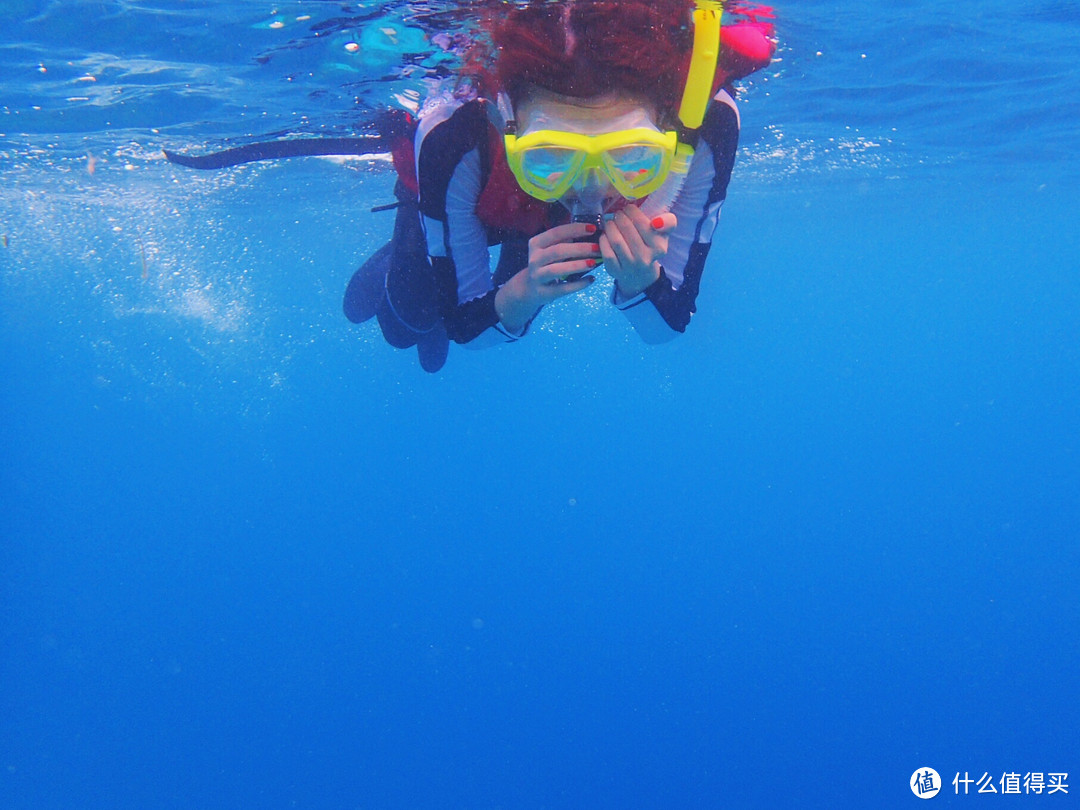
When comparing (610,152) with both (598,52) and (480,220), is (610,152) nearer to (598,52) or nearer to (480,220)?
(598,52)

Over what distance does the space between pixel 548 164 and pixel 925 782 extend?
1521 centimetres

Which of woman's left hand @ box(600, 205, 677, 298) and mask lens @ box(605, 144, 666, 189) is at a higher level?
mask lens @ box(605, 144, 666, 189)

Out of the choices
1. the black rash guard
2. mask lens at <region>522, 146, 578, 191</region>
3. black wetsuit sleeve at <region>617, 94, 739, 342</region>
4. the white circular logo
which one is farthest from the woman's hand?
the white circular logo

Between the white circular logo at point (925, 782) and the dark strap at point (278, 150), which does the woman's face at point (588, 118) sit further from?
the white circular logo at point (925, 782)

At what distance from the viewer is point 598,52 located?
3230mm

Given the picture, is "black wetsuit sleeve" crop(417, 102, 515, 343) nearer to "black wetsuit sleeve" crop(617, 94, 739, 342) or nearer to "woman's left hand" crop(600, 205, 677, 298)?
"black wetsuit sleeve" crop(617, 94, 739, 342)

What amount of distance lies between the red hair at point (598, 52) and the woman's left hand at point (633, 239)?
24.9 inches

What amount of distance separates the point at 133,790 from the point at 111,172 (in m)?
13.8

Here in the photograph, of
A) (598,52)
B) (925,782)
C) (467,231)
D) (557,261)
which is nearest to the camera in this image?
(598,52)

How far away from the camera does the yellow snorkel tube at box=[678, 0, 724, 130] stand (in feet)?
10.4

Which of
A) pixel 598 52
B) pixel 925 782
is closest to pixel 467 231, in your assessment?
pixel 598 52

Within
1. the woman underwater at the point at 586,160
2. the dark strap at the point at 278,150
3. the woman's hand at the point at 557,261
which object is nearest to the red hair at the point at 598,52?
the woman underwater at the point at 586,160

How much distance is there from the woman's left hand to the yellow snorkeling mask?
0.39 ft

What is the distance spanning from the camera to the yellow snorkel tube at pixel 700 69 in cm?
318
